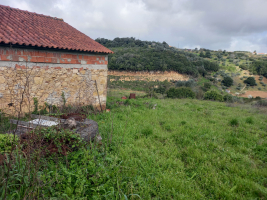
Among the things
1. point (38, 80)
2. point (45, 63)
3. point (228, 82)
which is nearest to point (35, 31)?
point (45, 63)

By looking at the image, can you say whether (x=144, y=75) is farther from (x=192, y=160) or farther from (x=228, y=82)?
(x=192, y=160)

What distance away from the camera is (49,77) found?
6.60m

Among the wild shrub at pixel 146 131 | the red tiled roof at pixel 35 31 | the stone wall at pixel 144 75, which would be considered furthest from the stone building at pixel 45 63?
the stone wall at pixel 144 75

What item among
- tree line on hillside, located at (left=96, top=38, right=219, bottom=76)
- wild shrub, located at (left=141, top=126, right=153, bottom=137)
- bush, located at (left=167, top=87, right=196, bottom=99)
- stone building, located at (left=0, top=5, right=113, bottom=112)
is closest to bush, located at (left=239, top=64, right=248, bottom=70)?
tree line on hillside, located at (left=96, top=38, right=219, bottom=76)

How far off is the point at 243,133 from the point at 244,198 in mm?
3157

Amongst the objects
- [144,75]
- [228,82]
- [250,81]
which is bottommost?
[228,82]

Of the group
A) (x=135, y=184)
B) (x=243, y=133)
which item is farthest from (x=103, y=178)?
(x=243, y=133)

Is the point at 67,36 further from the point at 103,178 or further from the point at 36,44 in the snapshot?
the point at 103,178

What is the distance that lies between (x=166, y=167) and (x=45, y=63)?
6.10 meters

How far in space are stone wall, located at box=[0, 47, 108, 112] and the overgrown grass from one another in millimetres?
3115

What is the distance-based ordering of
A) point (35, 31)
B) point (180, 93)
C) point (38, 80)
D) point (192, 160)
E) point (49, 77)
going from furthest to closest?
1. point (180, 93)
2. point (35, 31)
3. point (49, 77)
4. point (38, 80)
5. point (192, 160)

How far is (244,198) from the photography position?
106 inches

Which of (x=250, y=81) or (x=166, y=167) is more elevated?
(x=250, y=81)

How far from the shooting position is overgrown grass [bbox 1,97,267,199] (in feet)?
8.31
